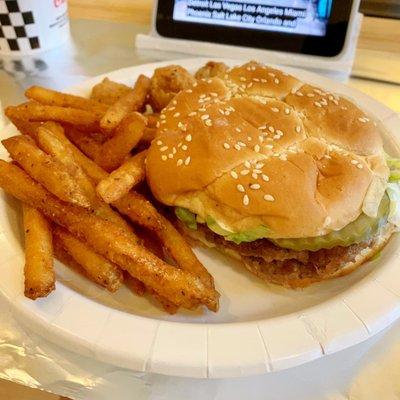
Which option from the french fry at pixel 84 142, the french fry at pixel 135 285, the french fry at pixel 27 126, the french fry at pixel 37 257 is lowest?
the french fry at pixel 135 285

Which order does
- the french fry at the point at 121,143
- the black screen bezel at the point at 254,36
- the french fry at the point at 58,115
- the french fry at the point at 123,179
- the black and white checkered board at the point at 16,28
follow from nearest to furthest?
the french fry at the point at 123,179 → the french fry at the point at 121,143 → the french fry at the point at 58,115 → the black and white checkered board at the point at 16,28 → the black screen bezel at the point at 254,36

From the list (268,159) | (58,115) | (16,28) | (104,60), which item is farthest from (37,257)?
(104,60)

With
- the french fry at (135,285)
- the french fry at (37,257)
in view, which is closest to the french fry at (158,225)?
the french fry at (135,285)

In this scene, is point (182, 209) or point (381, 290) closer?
point (381, 290)

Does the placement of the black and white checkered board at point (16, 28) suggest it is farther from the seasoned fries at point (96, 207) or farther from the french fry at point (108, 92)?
the seasoned fries at point (96, 207)

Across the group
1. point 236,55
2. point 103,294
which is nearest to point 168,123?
point 103,294

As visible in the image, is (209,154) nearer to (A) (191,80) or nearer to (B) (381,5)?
(A) (191,80)
